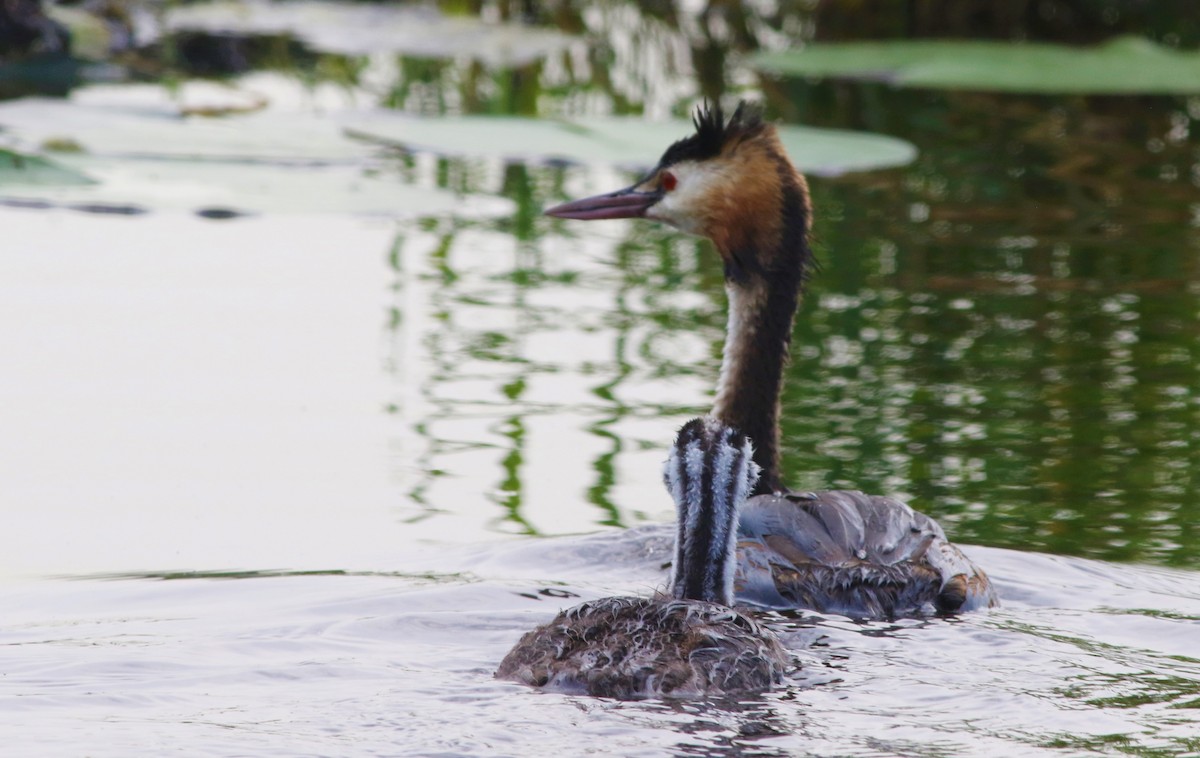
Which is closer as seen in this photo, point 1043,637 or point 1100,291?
point 1043,637

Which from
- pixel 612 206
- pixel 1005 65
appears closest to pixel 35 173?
pixel 612 206

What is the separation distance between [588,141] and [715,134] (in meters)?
3.45

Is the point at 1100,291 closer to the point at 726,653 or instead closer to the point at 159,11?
the point at 726,653

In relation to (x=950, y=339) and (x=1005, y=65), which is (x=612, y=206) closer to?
(x=950, y=339)

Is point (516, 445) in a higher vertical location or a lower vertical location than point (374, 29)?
lower

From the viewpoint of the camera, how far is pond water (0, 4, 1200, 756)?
4336mm

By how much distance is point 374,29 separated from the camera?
14.7m

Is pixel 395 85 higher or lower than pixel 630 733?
higher

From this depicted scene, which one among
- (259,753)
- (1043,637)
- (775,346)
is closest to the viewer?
(259,753)

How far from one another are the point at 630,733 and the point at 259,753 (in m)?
0.75

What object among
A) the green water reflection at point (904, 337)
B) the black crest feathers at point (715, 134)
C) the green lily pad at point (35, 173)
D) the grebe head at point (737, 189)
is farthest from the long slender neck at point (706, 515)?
the green lily pad at point (35, 173)

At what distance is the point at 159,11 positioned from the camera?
15.5m

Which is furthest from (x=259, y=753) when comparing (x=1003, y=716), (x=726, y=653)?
(x=1003, y=716)

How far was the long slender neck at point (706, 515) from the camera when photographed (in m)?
4.86
